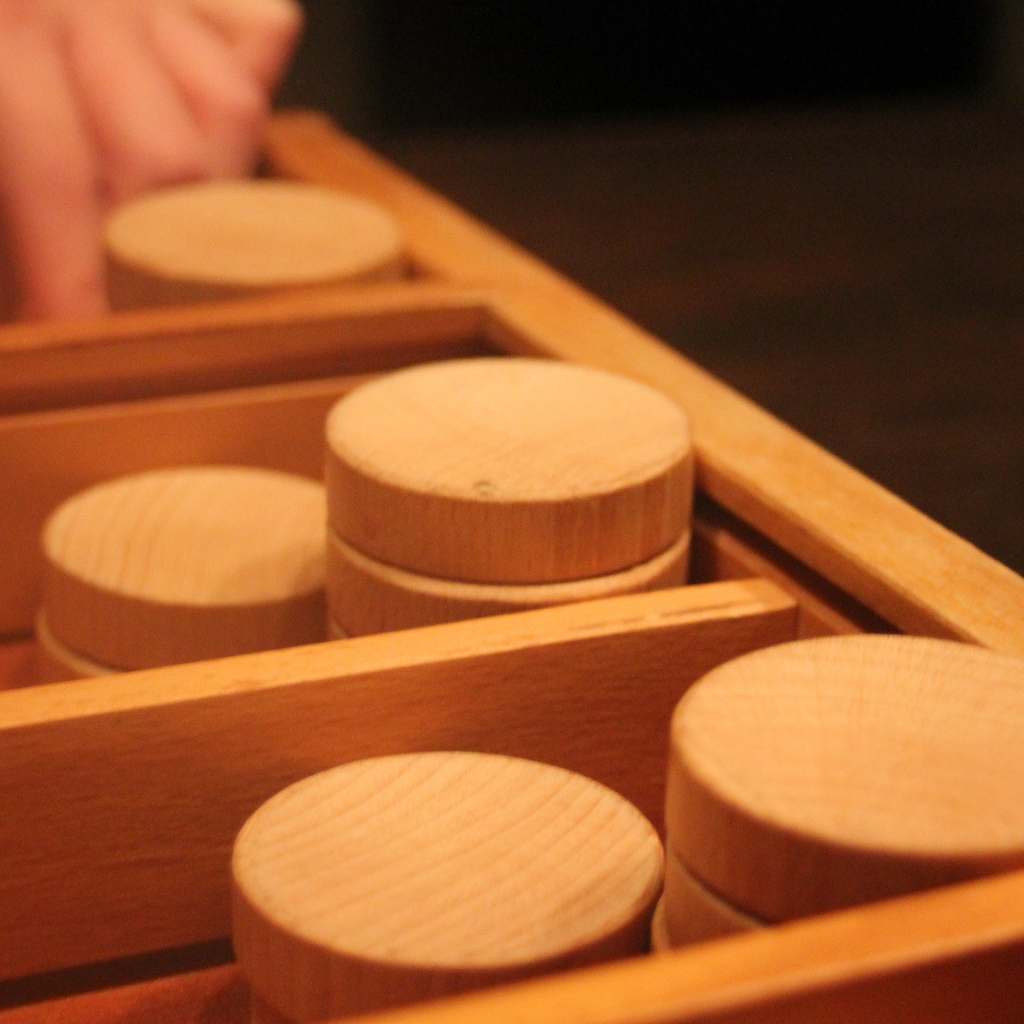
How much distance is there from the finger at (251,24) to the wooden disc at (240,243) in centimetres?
23

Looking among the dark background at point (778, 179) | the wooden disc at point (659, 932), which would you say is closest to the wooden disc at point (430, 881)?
the wooden disc at point (659, 932)

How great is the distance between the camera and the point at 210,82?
154 cm

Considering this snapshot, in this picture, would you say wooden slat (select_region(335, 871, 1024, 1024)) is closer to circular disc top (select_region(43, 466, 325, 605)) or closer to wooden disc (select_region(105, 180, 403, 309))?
circular disc top (select_region(43, 466, 325, 605))

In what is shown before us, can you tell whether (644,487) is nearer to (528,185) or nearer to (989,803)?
(989,803)

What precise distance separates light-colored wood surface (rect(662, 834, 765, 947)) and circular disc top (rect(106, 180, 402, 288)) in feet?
2.45

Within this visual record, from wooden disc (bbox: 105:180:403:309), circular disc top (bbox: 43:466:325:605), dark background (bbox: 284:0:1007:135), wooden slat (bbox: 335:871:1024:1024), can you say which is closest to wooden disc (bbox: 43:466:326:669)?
circular disc top (bbox: 43:466:325:605)

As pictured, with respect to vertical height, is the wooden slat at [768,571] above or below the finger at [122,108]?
below

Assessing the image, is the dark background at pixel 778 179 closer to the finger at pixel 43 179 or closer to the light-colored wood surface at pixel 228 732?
the light-colored wood surface at pixel 228 732

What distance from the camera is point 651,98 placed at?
11.6 ft

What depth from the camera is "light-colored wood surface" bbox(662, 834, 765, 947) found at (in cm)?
54

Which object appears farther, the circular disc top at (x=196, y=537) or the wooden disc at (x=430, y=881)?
the circular disc top at (x=196, y=537)

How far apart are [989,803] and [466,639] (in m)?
0.28

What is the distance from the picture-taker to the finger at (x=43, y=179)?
4.77 feet

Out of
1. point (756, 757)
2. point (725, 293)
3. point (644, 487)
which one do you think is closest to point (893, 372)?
point (725, 293)
